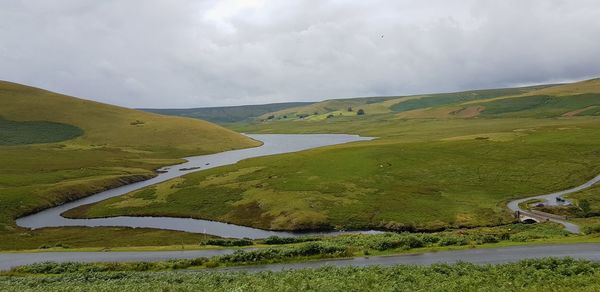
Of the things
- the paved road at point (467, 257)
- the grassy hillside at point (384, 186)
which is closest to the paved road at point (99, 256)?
the paved road at point (467, 257)

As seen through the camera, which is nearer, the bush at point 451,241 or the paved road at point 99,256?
the bush at point 451,241

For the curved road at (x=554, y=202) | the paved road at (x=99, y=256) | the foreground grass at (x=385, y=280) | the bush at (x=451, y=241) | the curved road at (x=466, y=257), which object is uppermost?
the foreground grass at (x=385, y=280)

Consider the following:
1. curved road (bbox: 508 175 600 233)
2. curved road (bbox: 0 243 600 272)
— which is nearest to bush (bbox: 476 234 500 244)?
curved road (bbox: 0 243 600 272)

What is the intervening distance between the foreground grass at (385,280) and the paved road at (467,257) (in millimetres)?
5569

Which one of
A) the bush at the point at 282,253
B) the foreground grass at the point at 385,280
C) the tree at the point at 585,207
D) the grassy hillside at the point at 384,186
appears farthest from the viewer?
the grassy hillside at the point at 384,186

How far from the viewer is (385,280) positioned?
34.1 metres

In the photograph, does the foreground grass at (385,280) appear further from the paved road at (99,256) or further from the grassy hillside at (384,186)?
the grassy hillside at (384,186)

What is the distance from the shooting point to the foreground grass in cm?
3155

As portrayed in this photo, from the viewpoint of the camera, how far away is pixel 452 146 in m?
146

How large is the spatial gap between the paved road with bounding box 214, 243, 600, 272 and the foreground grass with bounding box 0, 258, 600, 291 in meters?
5.57

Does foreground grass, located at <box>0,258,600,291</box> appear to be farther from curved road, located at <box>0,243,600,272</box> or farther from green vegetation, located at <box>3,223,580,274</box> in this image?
green vegetation, located at <box>3,223,580,274</box>

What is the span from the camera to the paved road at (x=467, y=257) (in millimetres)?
44188

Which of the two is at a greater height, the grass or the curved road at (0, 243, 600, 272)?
the curved road at (0, 243, 600, 272)

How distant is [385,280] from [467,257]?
49.9ft
